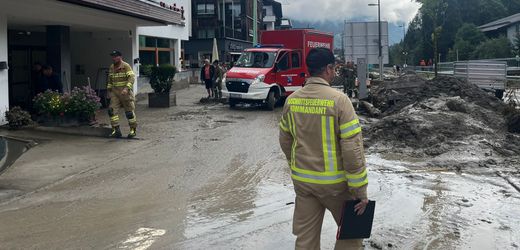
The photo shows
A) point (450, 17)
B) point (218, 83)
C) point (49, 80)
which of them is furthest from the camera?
point (450, 17)

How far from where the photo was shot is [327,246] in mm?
5184

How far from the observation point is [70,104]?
479 inches

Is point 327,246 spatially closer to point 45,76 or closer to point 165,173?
point 165,173

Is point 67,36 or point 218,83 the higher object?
point 67,36

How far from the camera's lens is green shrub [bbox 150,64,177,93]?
61.0 feet

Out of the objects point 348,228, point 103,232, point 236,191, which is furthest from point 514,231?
point 103,232

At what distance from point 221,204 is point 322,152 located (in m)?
3.01

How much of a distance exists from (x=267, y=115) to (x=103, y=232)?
39.5ft

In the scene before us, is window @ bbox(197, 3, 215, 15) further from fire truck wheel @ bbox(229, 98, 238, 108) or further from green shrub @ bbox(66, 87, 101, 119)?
green shrub @ bbox(66, 87, 101, 119)

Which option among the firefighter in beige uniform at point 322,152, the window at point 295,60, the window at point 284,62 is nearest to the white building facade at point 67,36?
the window at point 284,62

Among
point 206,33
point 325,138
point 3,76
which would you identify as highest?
point 206,33

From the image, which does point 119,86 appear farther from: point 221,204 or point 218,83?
point 218,83

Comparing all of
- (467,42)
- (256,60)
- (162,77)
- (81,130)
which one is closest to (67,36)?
(162,77)

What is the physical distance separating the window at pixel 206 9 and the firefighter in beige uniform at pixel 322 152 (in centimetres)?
5831
